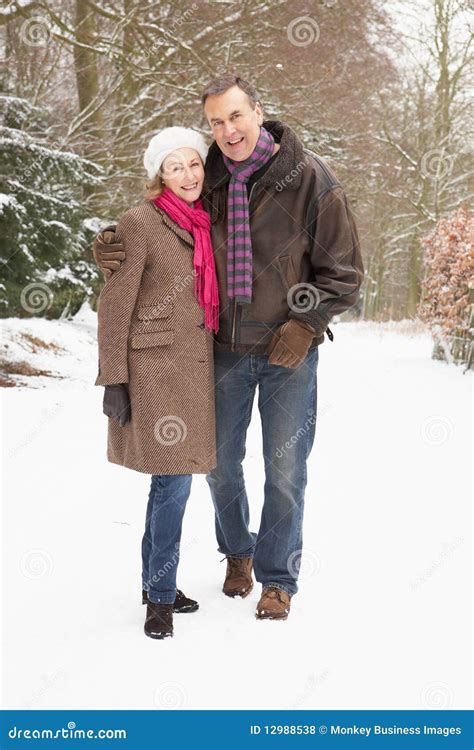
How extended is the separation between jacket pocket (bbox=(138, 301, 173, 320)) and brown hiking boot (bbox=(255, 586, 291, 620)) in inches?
45.6

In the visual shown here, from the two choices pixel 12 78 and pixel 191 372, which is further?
pixel 12 78

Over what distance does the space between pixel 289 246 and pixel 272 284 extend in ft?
0.50

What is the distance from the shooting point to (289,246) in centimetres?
265

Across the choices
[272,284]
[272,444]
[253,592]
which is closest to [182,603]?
[253,592]

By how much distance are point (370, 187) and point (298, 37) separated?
5154mm

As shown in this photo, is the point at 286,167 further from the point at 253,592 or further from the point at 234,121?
the point at 253,592

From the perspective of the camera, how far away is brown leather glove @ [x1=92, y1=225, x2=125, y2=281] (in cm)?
251

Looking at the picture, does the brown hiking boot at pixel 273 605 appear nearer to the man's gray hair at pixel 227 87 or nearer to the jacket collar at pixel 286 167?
the jacket collar at pixel 286 167

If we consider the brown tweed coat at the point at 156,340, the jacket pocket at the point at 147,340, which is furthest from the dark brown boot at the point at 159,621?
the jacket pocket at the point at 147,340

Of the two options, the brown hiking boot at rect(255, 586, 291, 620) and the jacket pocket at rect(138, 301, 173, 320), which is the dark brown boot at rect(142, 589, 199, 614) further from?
the jacket pocket at rect(138, 301, 173, 320)

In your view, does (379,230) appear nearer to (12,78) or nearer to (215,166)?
(12,78)

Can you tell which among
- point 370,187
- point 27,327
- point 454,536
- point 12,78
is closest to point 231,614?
point 454,536
